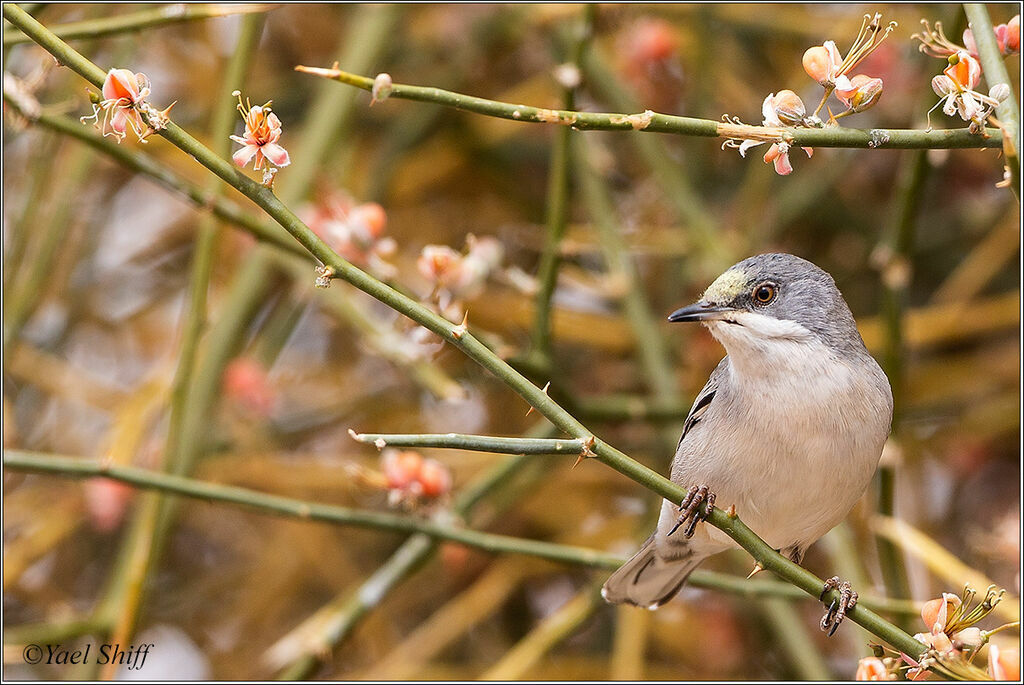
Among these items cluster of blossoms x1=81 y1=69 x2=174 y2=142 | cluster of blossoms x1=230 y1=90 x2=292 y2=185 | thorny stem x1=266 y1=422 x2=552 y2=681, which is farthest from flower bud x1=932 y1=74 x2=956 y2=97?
thorny stem x1=266 y1=422 x2=552 y2=681

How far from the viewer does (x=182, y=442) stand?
3123mm

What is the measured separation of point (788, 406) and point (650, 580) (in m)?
0.81

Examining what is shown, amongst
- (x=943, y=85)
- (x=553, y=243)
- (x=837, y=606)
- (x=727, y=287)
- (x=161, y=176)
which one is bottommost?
(x=837, y=606)

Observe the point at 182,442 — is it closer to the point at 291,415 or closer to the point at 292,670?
the point at 292,670

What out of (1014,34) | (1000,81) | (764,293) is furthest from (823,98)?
(764,293)

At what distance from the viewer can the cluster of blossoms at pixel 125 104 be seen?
1.58m

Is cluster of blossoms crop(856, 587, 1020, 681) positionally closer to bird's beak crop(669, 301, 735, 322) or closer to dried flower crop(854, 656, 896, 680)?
dried flower crop(854, 656, 896, 680)

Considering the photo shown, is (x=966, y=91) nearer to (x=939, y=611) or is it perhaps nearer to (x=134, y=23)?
(x=939, y=611)

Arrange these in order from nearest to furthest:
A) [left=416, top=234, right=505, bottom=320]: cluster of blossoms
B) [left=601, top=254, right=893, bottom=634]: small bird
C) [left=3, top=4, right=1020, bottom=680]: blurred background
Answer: [left=601, top=254, right=893, bottom=634]: small bird
[left=416, top=234, right=505, bottom=320]: cluster of blossoms
[left=3, top=4, right=1020, bottom=680]: blurred background

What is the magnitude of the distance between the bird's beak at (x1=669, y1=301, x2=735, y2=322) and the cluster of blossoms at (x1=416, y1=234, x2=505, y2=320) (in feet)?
1.94

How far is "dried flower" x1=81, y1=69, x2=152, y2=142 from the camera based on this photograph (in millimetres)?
1593

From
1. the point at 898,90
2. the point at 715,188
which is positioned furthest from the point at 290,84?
the point at 898,90

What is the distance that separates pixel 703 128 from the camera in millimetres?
1555

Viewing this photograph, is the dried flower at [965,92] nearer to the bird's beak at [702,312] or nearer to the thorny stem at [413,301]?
the thorny stem at [413,301]
